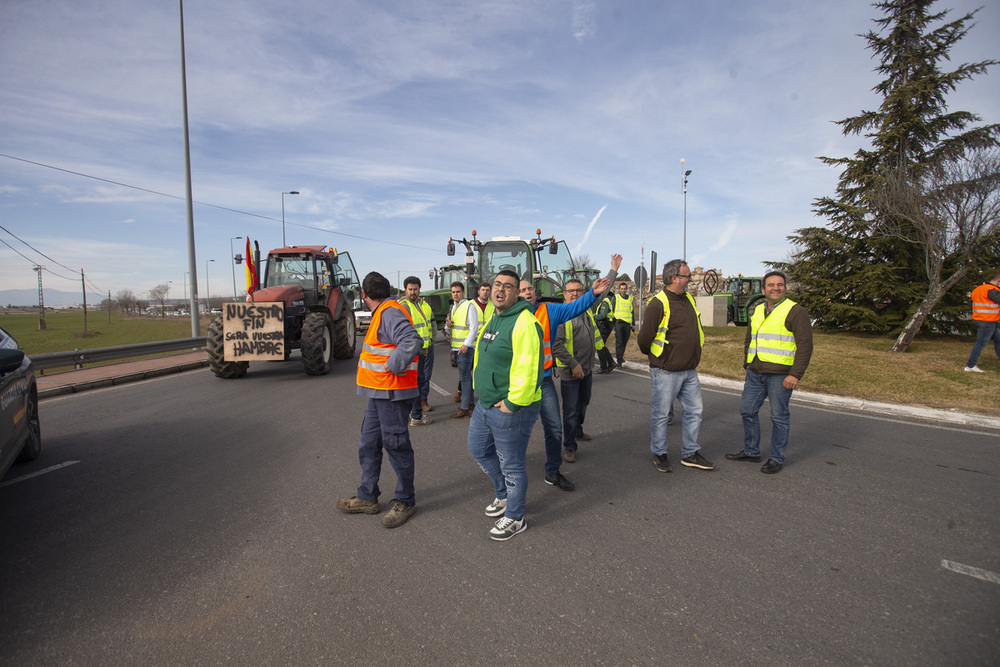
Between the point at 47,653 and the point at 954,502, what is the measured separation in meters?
5.91

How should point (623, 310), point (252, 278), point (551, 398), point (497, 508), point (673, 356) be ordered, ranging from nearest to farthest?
point (497, 508) → point (551, 398) → point (673, 356) → point (252, 278) → point (623, 310)

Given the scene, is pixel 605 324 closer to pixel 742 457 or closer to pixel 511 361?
pixel 742 457

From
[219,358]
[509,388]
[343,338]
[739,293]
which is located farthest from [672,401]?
[739,293]

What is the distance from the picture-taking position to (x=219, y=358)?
33.4ft

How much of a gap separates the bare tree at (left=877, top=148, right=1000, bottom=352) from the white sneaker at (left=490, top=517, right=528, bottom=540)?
12975mm

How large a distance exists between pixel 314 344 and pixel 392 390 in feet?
23.7

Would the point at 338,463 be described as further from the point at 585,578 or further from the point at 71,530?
the point at 585,578

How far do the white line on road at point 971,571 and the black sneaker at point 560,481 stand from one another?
2.44 m

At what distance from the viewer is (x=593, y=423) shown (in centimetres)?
651

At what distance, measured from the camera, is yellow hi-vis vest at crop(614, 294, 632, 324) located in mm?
10961

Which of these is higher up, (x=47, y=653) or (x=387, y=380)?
(x=387, y=380)

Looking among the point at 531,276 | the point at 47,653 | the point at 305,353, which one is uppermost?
the point at 531,276

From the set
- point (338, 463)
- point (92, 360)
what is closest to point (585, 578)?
point (338, 463)

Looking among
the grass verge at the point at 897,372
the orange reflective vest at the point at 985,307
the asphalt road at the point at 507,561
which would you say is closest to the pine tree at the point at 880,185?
the grass verge at the point at 897,372
